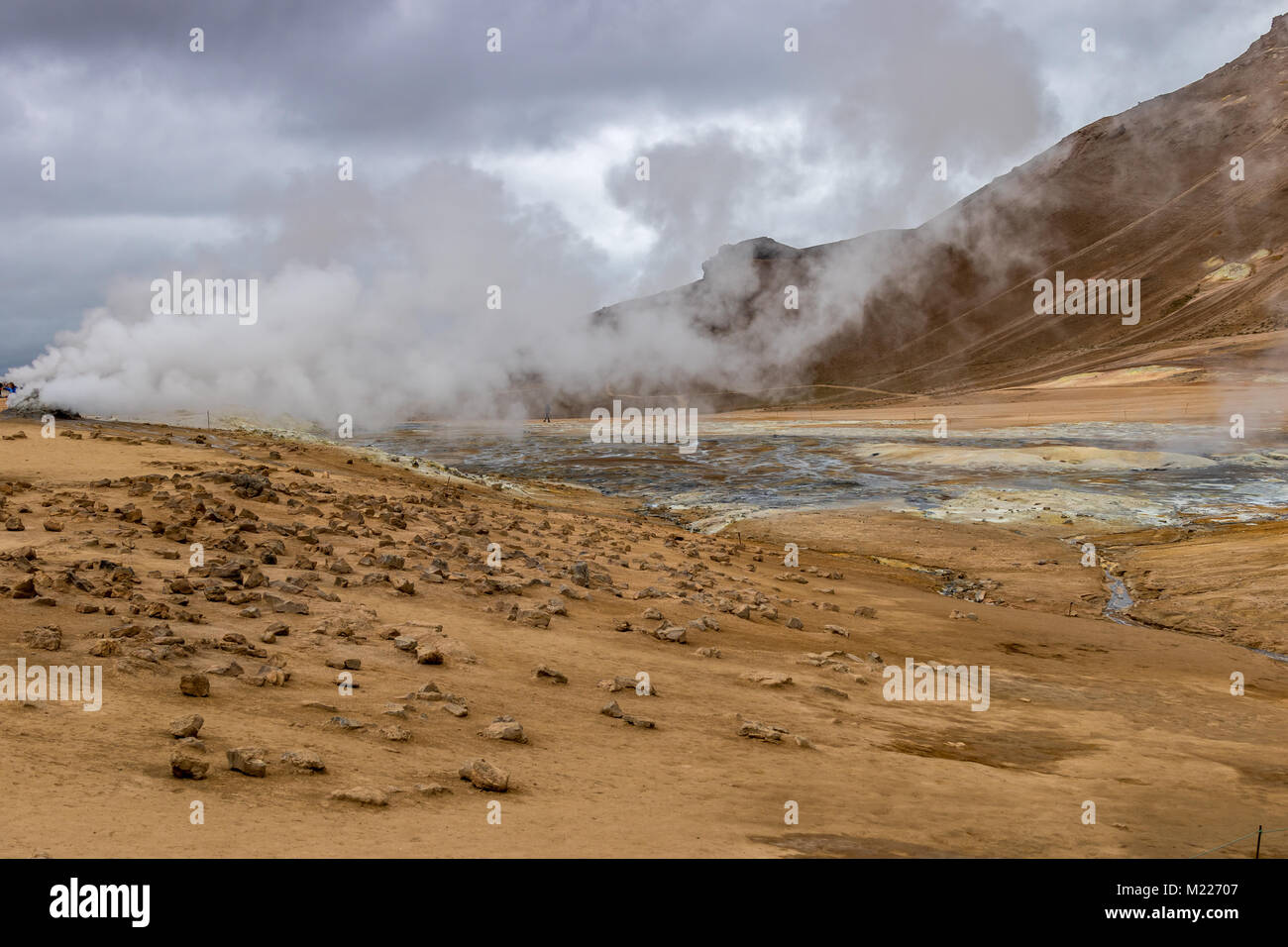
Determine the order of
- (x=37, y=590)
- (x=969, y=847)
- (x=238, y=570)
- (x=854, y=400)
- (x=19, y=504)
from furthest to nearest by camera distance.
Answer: (x=854, y=400)
(x=19, y=504)
(x=238, y=570)
(x=37, y=590)
(x=969, y=847)

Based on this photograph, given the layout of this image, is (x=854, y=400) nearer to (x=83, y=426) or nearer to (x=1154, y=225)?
(x=1154, y=225)

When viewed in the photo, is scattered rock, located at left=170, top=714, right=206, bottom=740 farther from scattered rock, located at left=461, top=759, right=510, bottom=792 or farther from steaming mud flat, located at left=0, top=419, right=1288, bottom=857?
scattered rock, located at left=461, top=759, right=510, bottom=792

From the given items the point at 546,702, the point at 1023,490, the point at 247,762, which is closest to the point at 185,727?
the point at 247,762

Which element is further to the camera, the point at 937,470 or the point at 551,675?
the point at 937,470

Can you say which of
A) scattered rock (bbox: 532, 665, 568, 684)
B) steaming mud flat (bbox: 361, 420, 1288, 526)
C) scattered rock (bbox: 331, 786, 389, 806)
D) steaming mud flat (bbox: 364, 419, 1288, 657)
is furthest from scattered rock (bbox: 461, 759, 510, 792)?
steaming mud flat (bbox: 361, 420, 1288, 526)

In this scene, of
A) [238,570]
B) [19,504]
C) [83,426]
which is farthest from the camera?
[83,426]

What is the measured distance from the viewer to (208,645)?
7.80 metres

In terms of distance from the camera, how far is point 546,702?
319 inches

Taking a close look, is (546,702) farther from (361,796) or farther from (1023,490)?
(1023,490)

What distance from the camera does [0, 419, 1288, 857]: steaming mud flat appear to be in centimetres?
543

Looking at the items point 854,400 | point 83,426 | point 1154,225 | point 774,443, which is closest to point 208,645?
point 83,426

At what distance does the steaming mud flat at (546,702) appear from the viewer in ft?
17.8

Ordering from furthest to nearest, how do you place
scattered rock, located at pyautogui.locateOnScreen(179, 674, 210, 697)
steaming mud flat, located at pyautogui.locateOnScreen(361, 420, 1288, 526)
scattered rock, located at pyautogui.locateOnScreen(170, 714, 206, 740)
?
1. steaming mud flat, located at pyautogui.locateOnScreen(361, 420, 1288, 526)
2. scattered rock, located at pyautogui.locateOnScreen(179, 674, 210, 697)
3. scattered rock, located at pyautogui.locateOnScreen(170, 714, 206, 740)

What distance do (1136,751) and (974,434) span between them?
39450mm
